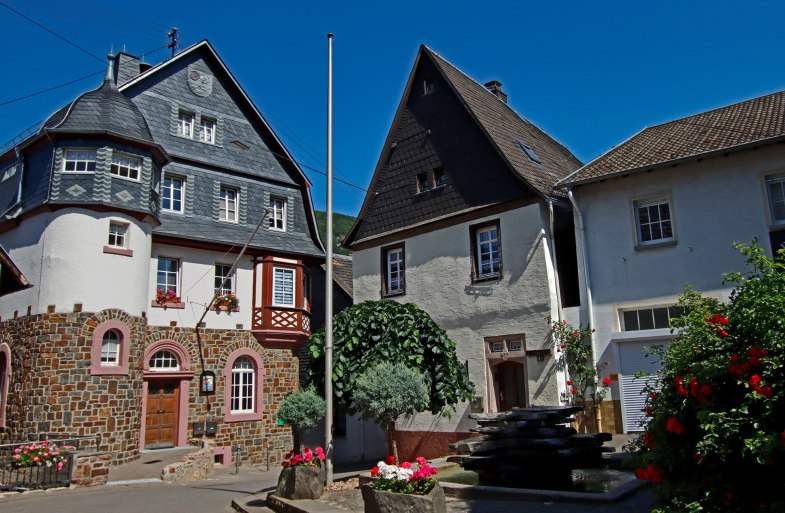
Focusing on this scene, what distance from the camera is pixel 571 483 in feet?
35.9

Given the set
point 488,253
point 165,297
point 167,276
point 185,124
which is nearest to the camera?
point 488,253

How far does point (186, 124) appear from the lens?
2417 centimetres

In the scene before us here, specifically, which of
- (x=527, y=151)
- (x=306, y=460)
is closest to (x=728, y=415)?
(x=306, y=460)

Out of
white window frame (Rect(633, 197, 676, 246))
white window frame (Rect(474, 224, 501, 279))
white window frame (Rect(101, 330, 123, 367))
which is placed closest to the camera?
white window frame (Rect(633, 197, 676, 246))

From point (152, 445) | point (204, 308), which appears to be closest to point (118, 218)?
point (204, 308)

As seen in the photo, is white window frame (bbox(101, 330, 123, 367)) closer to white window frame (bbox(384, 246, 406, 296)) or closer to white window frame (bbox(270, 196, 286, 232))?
white window frame (bbox(270, 196, 286, 232))

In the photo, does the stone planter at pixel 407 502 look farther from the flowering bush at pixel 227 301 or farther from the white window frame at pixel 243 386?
the flowering bush at pixel 227 301

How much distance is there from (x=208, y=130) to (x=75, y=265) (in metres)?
8.32

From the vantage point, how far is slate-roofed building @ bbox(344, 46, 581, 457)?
1800 centimetres

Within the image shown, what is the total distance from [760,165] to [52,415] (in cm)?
1867

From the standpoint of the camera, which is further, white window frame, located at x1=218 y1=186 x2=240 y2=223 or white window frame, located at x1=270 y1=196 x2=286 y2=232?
white window frame, located at x1=270 y1=196 x2=286 y2=232

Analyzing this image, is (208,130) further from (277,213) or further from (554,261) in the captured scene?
(554,261)

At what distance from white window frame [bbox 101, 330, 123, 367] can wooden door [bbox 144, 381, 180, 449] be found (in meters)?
1.98

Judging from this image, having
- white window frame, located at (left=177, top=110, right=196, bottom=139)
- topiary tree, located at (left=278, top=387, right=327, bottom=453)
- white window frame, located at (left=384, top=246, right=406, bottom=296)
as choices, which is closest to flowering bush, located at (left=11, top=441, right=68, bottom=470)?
topiary tree, located at (left=278, top=387, right=327, bottom=453)
